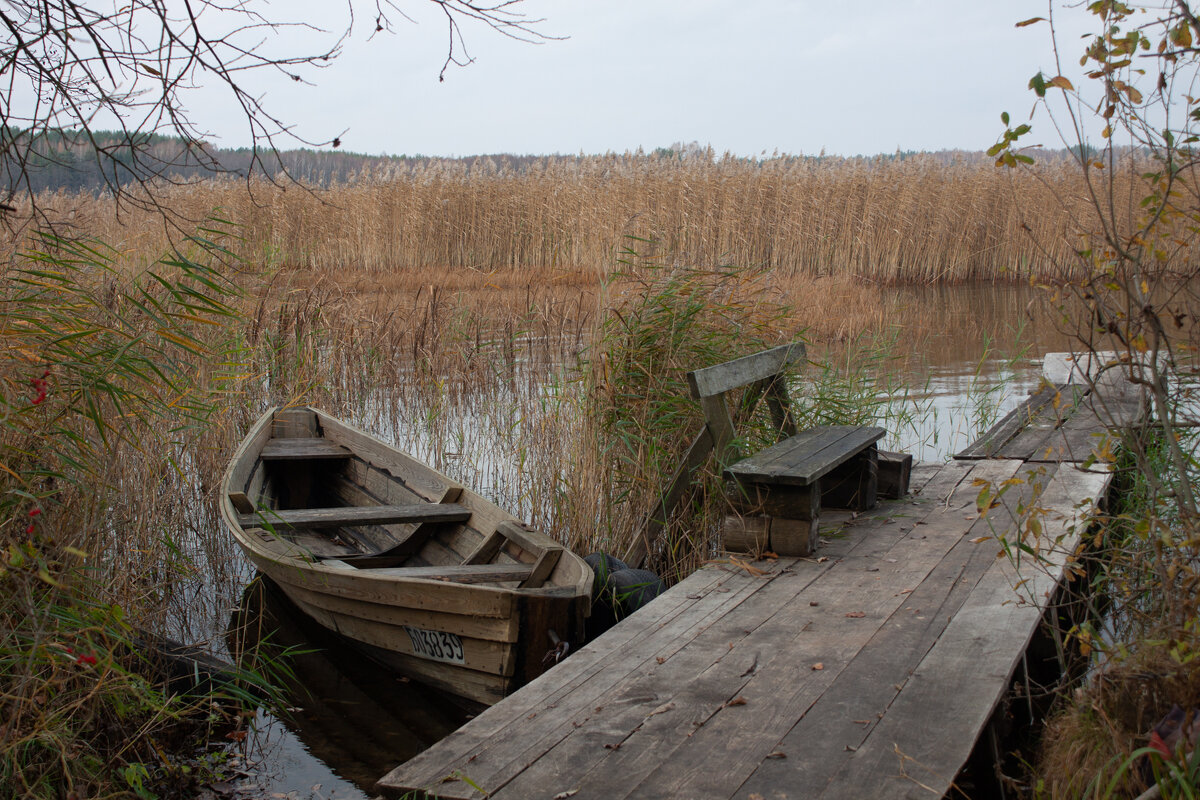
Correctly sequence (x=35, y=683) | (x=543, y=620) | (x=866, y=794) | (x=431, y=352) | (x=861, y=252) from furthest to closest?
(x=861, y=252) < (x=431, y=352) < (x=543, y=620) < (x=35, y=683) < (x=866, y=794)

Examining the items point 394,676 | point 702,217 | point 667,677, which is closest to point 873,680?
point 667,677

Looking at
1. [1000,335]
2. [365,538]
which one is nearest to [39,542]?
[365,538]

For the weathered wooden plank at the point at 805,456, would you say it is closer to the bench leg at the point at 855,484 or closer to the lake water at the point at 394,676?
the bench leg at the point at 855,484

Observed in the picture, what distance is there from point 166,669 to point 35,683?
1.04 meters

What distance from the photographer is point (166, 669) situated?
3.83 meters

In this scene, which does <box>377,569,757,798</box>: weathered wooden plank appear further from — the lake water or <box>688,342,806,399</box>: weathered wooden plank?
the lake water

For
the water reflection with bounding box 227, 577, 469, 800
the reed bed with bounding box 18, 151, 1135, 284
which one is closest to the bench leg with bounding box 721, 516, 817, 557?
the water reflection with bounding box 227, 577, 469, 800

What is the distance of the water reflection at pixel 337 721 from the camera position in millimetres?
3711

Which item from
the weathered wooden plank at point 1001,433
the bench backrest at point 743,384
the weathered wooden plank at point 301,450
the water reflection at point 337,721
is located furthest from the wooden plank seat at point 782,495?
the weathered wooden plank at point 301,450

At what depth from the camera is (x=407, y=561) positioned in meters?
5.30

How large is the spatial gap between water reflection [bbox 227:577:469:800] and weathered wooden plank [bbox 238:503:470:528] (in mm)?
552

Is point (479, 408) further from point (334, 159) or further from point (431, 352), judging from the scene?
point (334, 159)

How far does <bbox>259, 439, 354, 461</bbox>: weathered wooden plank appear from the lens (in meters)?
6.18

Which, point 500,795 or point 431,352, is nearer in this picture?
point 500,795
